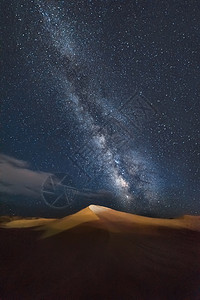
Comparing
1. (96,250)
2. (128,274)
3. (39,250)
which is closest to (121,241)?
(96,250)

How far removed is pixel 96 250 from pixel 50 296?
2791mm

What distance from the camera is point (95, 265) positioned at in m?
5.47

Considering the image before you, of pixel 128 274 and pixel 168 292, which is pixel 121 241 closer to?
pixel 128 274

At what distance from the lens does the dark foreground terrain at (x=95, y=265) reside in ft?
14.0

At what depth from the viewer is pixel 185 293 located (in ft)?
14.3

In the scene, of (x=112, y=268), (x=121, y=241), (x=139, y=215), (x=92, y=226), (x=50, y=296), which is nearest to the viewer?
(x=50, y=296)

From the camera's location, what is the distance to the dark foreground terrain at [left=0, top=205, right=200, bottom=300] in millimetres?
4254

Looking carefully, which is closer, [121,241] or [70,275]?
[70,275]

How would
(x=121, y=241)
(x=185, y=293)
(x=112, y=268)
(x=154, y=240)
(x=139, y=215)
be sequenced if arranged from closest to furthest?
(x=185, y=293) < (x=112, y=268) < (x=121, y=241) < (x=154, y=240) < (x=139, y=215)

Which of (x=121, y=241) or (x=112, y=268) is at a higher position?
(x=121, y=241)

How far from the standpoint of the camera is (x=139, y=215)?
1470cm

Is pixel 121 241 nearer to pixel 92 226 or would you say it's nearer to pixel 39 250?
pixel 92 226

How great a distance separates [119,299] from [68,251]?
2.79 metres

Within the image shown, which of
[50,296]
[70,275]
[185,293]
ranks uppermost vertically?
[185,293]
